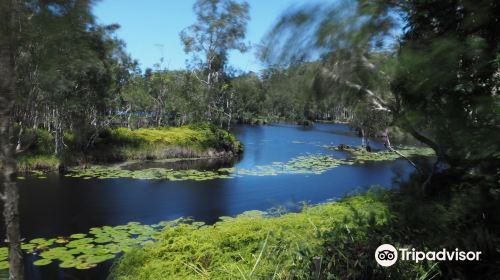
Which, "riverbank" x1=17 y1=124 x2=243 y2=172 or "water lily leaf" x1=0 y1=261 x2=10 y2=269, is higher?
"riverbank" x1=17 y1=124 x2=243 y2=172

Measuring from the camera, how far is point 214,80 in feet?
108

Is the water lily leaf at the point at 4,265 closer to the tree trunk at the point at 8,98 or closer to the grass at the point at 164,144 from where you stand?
Result: the tree trunk at the point at 8,98

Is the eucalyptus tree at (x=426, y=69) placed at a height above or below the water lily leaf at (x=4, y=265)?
above

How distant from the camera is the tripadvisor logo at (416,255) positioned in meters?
2.66

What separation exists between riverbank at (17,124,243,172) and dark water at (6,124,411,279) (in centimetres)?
162

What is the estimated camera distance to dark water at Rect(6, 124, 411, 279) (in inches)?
370

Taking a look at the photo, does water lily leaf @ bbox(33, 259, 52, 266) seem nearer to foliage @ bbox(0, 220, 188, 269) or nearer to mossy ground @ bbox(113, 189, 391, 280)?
foliage @ bbox(0, 220, 188, 269)

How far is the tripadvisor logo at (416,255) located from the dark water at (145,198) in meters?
4.64

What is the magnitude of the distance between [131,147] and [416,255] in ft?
62.9

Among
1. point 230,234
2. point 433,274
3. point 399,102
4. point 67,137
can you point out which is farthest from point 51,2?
point 67,137

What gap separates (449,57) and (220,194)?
490 inches

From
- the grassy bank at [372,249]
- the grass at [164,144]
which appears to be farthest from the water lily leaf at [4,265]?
the grass at [164,144]

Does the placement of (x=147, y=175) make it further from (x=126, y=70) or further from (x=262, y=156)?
(x=126, y=70)

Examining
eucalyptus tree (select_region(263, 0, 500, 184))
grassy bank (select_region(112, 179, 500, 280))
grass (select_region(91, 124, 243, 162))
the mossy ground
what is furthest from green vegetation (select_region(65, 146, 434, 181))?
eucalyptus tree (select_region(263, 0, 500, 184))
